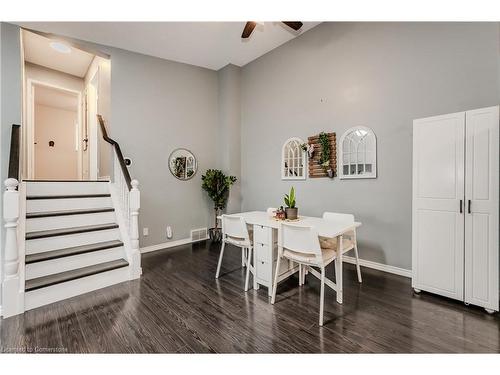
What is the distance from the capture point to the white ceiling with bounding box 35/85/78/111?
508 centimetres

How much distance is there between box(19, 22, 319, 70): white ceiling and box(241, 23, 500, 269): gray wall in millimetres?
356

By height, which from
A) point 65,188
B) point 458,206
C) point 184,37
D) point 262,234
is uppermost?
point 184,37

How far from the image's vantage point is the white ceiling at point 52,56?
3898mm

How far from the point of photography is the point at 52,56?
4.39 metres

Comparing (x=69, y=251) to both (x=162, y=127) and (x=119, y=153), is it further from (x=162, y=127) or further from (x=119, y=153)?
(x=162, y=127)

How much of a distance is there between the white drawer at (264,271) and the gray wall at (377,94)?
1.53 m

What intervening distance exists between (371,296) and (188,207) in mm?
3346

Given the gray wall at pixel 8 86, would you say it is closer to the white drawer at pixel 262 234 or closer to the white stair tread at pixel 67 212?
the white stair tread at pixel 67 212

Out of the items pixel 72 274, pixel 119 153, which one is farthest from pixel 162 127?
pixel 72 274

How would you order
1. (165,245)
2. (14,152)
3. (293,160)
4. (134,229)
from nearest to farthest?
(14,152)
(134,229)
(293,160)
(165,245)

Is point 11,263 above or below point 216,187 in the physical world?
below

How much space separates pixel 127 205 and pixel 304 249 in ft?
7.87

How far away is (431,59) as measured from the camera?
2.66 meters

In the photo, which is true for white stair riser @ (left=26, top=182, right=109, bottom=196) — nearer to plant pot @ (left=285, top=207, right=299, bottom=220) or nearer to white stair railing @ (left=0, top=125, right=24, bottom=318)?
white stair railing @ (left=0, top=125, right=24, bottom=318)
